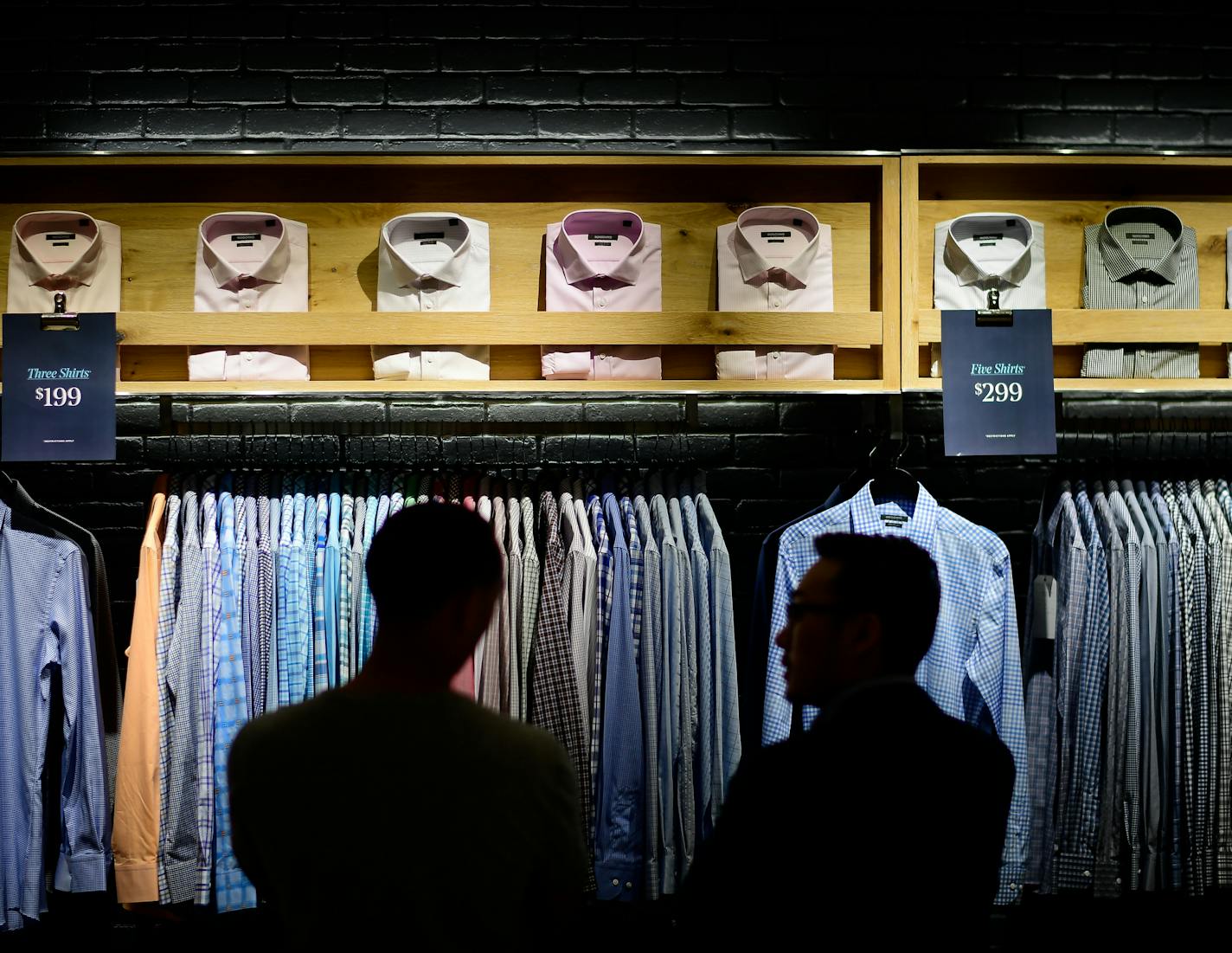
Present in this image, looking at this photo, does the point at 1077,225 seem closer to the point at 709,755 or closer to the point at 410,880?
the point at 709,755

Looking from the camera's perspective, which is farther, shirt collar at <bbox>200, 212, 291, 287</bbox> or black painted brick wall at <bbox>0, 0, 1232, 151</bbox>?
black painted brick wall at <bbox>0, 0, 1232, 151</bbox>

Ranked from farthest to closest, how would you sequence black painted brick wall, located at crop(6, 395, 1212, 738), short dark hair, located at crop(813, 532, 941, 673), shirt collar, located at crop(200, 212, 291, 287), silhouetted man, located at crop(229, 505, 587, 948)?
black painted brick wall, located at crop(6, 395, 1212, 738), shirt collar, located at crop(200, 212, 291, 287), short dark hair, located at crop(813, 532, 941, 673), silhouetted man, located at crop(229, 505, 587, 948)

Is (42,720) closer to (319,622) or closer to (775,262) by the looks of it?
(319,622)

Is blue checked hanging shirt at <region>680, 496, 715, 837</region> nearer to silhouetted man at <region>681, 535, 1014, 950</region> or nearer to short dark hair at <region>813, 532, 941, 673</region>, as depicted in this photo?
short dark hair at <region>813, 532, 941, 673</region>

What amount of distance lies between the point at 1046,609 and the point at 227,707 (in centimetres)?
219

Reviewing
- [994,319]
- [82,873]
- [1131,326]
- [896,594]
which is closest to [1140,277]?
[1131,326]

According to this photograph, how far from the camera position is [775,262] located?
325 centimetres

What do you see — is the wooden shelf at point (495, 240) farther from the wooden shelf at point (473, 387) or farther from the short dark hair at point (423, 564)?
the short dark hair at point (423, 564)

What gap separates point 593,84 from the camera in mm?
3752

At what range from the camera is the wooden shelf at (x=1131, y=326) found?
314 cm

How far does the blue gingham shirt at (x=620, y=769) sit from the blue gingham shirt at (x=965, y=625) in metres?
0.37

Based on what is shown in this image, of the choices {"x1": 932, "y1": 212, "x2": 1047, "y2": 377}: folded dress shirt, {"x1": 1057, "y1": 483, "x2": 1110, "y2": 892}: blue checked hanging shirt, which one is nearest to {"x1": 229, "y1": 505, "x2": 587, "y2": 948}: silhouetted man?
{"x1": 1057, "y1": 483, "x2": 1110, "y2": 892}: blue checked hanging shirt

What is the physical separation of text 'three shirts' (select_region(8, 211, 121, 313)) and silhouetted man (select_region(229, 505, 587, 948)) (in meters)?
2.11

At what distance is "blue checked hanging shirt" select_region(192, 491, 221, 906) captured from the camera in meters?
2.87
